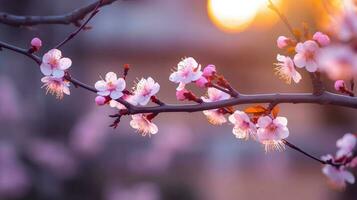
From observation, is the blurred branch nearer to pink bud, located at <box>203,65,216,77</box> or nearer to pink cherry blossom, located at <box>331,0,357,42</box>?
pink bud, located at <box>203,65,216,77</box>

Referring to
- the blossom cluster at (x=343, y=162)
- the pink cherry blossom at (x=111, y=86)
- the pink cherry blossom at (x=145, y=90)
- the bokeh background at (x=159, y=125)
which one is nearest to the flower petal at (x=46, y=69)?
the pink cherry blossom at (x=111, y=86)

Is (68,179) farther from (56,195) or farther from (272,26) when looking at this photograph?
(272,26)

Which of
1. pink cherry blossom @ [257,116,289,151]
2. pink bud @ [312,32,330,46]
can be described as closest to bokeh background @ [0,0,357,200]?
pink bud @ [312,32,330,46]

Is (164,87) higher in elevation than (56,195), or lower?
higher

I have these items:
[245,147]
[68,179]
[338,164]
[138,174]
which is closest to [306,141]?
[245,147]

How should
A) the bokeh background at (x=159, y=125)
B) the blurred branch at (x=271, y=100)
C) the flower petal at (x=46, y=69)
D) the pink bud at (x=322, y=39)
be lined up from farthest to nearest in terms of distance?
the bokeh background at (x=159, y=125)
the flower petal at (x=46, y=69)
the blurred branch at (x=271, y=100)
the pink bud at (x=322, y=39)

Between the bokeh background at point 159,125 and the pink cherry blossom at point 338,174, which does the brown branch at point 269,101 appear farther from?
the pink cherry blossom at point 338,174
